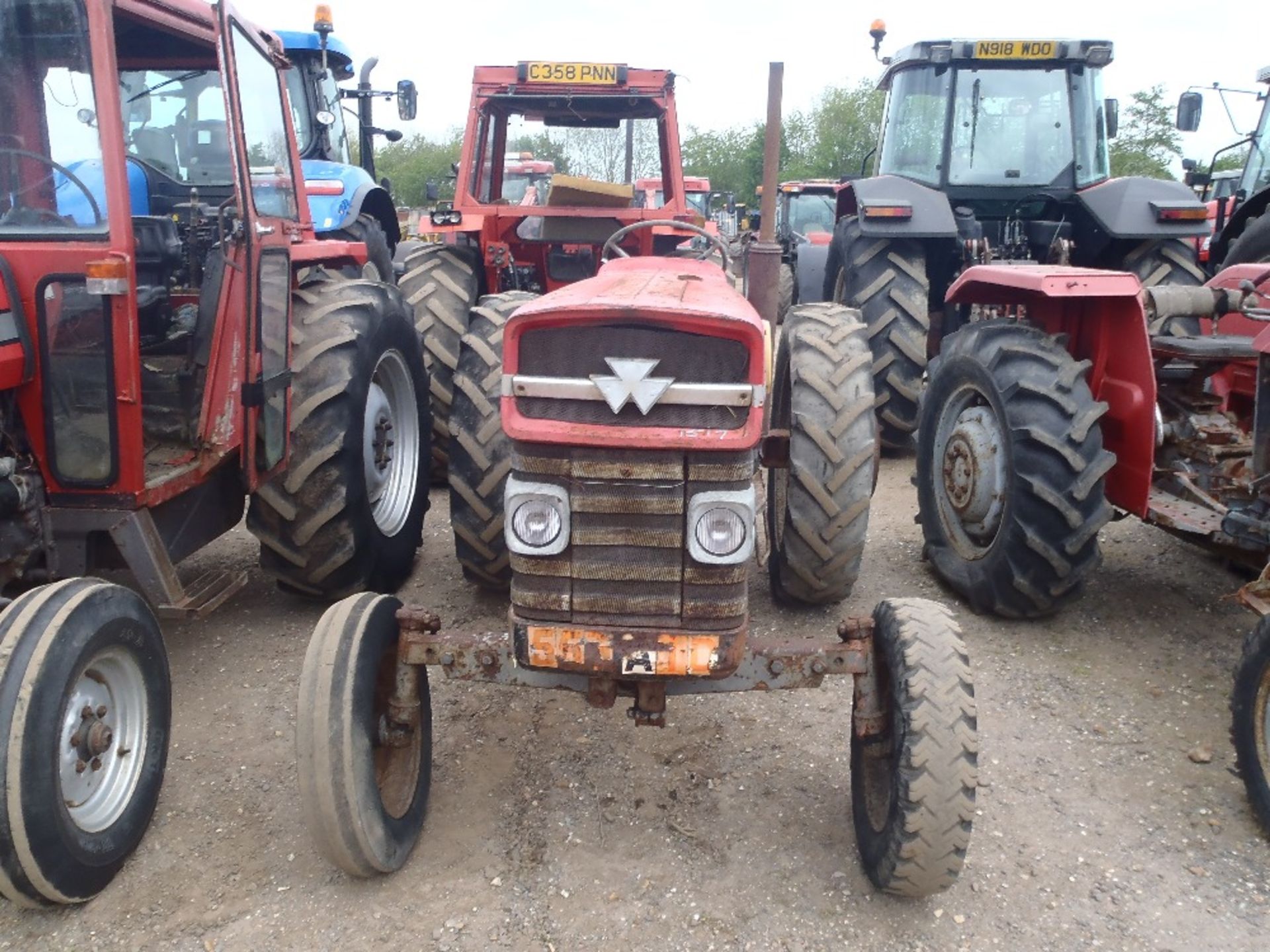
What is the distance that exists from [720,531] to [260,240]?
209 centimetres

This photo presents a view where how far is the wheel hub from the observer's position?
13.2 feet

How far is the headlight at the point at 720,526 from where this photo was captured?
2389 millimetres

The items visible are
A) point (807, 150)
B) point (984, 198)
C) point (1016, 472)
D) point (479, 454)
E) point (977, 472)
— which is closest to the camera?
point (479, 454)

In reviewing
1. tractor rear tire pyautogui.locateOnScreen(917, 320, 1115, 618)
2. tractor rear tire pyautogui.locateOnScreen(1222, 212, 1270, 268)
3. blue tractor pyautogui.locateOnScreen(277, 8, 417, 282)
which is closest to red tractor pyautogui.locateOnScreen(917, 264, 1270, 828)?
tractor rear tire pyautogui.locateOnScreen(917, 320, 1115, 618)

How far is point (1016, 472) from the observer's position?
3.75 metres

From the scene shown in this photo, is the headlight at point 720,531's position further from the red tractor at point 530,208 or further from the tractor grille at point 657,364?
the red tractor at point 530,208

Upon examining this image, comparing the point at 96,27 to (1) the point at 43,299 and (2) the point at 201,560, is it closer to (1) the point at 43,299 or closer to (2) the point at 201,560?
(1) the point at 43,299

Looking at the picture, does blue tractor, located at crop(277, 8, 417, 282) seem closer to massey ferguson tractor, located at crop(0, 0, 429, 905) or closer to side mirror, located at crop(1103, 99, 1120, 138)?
massey ferguson tractor, located at crop(0, 0, 429, 905)

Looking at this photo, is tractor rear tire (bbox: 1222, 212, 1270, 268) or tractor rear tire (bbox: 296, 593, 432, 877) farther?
tractor rear tire (bbox: 1222, 212, 1270, 268)

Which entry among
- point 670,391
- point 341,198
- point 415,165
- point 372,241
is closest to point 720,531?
point 670,391

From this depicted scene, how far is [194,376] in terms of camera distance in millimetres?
3439

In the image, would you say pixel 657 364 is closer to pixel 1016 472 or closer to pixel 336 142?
pixel 1016 472

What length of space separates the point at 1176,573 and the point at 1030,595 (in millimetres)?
1141

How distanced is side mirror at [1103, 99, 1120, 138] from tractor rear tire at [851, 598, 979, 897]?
16.9 ft
